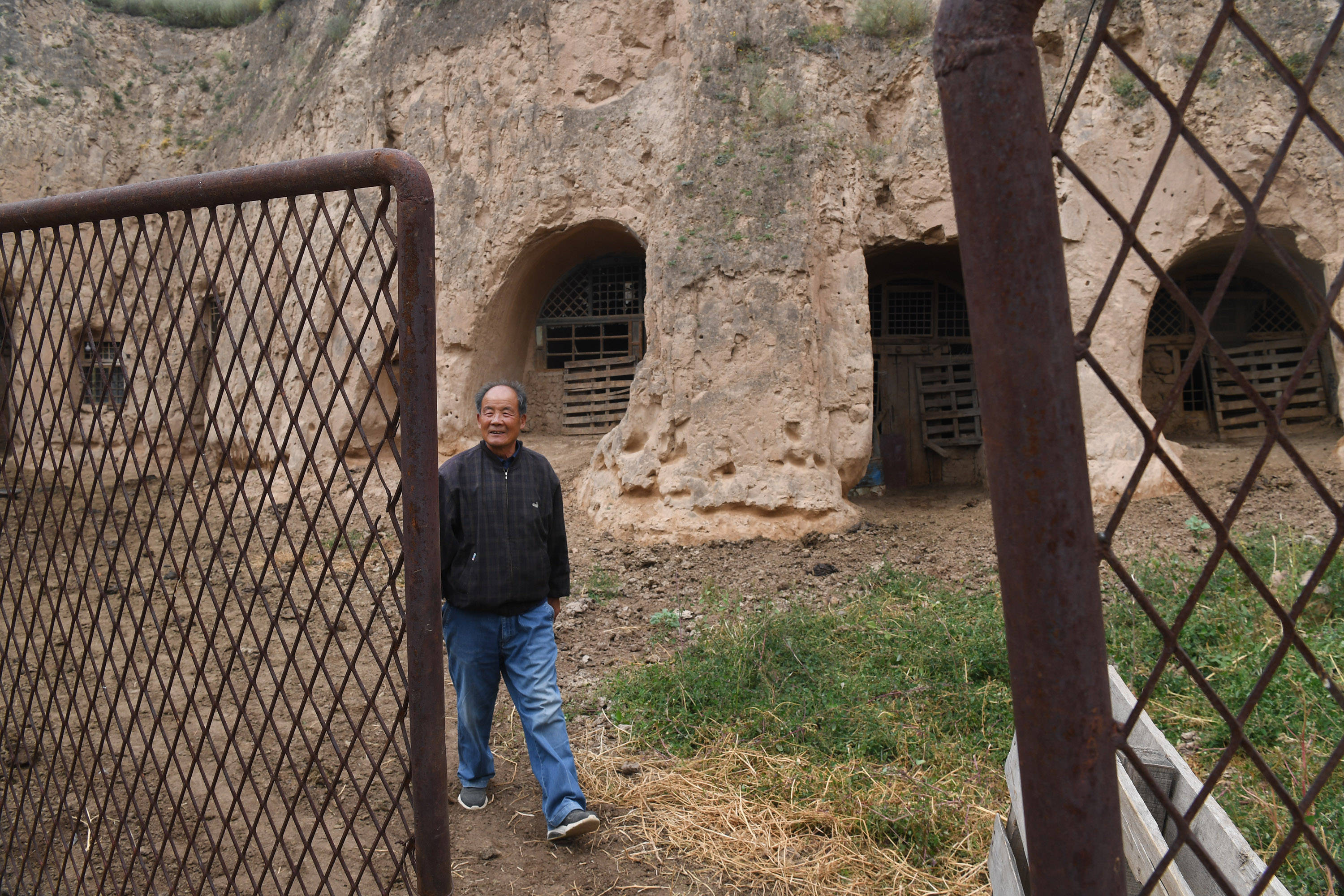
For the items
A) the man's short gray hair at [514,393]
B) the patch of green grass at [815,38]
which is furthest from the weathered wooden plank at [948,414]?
the man's short gray hair at [514,393]

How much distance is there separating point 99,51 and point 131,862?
548 inches

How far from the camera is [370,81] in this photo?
9625 millimetres

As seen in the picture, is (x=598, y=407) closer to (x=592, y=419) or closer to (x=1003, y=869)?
(x=592, y=419)

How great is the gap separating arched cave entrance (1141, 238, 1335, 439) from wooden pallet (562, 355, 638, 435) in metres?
5.48

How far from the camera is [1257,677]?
3814 mm

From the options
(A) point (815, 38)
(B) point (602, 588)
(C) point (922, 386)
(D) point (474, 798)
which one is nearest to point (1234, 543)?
(D) point (474, 798)

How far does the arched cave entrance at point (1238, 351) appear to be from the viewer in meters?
8.58

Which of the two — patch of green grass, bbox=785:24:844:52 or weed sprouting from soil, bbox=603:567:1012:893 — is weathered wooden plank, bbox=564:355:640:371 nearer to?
patch of green grass, bbox=785:24:844:52

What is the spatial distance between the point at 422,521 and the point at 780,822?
6.88 ft

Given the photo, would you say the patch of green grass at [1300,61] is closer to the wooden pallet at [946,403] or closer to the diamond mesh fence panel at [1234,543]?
the diamond mesh fence panel at [1234,543]

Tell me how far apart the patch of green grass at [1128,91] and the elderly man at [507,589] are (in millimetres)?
6477

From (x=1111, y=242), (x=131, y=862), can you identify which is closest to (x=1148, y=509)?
(x=1111, y=242)

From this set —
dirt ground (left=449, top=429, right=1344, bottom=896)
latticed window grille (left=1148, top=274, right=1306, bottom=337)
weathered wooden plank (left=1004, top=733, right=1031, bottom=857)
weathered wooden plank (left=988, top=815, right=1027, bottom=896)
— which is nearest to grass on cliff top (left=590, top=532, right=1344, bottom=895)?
dirt ground (left=449, top=429, right=1344, bottom=896)

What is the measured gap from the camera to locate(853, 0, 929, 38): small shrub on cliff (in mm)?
7781
